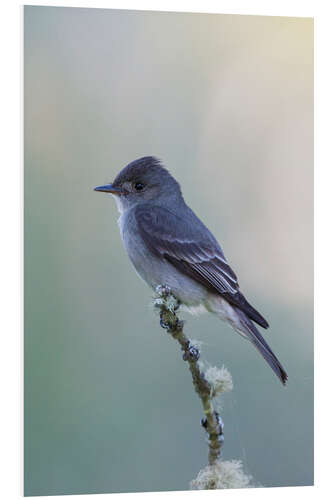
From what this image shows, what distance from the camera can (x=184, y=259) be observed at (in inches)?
147

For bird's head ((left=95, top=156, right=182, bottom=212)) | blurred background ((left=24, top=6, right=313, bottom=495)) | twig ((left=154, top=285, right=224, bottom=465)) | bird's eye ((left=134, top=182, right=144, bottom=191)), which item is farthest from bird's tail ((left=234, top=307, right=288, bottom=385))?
bird's eye ((left=134, top=182, right=144, bottom=191))

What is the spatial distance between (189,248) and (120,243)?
17.2 inches

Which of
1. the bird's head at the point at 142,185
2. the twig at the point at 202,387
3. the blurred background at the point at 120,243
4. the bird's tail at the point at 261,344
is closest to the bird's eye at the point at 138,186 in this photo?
the bird's head at the point at 142,185

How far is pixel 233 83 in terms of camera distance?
157 inches

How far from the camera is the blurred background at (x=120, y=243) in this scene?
3.57 meters

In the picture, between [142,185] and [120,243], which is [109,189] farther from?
[120,243]

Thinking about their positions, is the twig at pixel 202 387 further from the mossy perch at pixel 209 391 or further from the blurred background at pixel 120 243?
the blurred background at pixel 120 243

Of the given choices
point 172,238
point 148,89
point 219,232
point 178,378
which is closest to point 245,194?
point 219,232

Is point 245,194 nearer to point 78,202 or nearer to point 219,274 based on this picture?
point 219,274

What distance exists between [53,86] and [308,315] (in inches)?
79.4

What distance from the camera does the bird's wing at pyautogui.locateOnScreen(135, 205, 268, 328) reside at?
3.71m

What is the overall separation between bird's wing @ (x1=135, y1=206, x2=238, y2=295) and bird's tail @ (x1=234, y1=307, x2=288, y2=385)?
0.17 metres

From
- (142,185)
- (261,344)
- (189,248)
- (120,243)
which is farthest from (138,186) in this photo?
(261,344)
